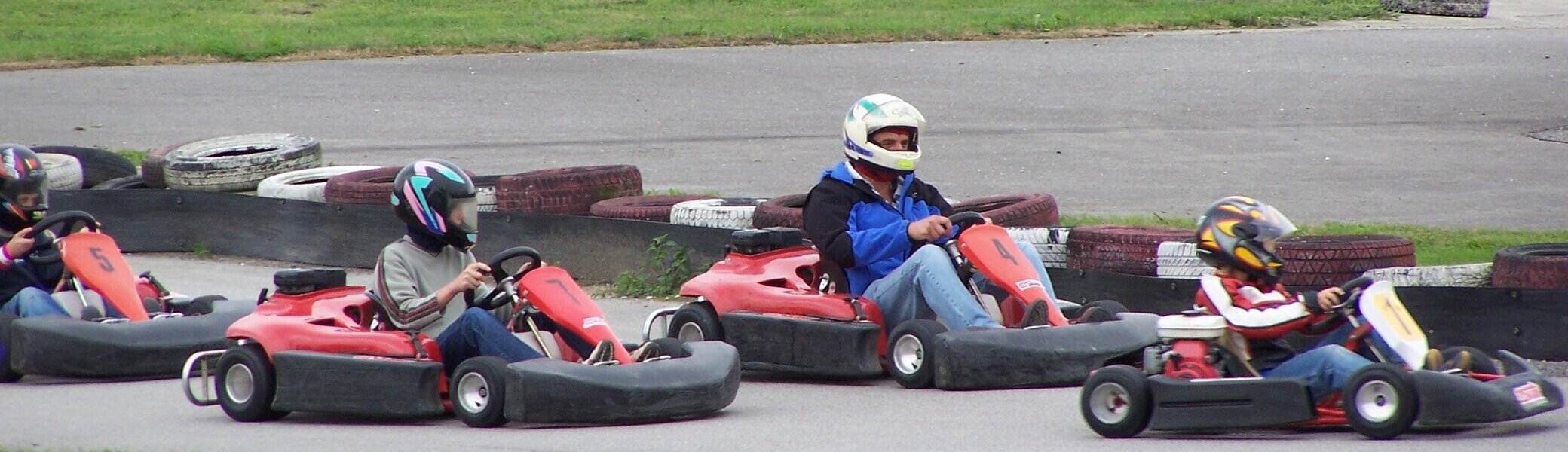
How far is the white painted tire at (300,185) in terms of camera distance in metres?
9.80

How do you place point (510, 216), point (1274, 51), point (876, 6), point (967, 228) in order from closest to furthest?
point (967, 228), point (510, 216), point (1274, 51), point (876, 6)

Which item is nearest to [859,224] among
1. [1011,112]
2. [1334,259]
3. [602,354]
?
[602,354]

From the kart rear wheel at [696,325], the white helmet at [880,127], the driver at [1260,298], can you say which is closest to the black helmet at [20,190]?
the kart rear wheel at [696,325]

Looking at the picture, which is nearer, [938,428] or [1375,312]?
[1375,312]

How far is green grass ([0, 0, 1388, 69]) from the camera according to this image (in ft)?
60.0

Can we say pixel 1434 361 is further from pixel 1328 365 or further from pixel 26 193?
pixel 26 193

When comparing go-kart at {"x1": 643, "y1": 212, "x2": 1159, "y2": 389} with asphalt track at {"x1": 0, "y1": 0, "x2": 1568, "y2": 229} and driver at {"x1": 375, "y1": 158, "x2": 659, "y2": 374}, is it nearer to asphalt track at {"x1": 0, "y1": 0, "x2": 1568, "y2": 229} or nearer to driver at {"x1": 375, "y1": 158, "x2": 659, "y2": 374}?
driver at {"x1": 375, "y1": 158, "x2": 659, "y2": 374}

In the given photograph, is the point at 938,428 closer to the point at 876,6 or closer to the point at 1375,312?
the point at 1375,312

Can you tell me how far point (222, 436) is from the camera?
5594mm

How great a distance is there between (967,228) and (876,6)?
14.6 m

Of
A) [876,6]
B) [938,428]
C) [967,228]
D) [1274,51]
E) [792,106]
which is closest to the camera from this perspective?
[938,428]

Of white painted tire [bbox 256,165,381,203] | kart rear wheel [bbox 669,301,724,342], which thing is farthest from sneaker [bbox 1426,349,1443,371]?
white painted tire [bbox 256,165,381,203]

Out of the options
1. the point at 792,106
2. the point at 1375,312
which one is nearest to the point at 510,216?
the point at 1375,312

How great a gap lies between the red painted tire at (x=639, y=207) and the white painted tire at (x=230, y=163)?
2.21 metres
